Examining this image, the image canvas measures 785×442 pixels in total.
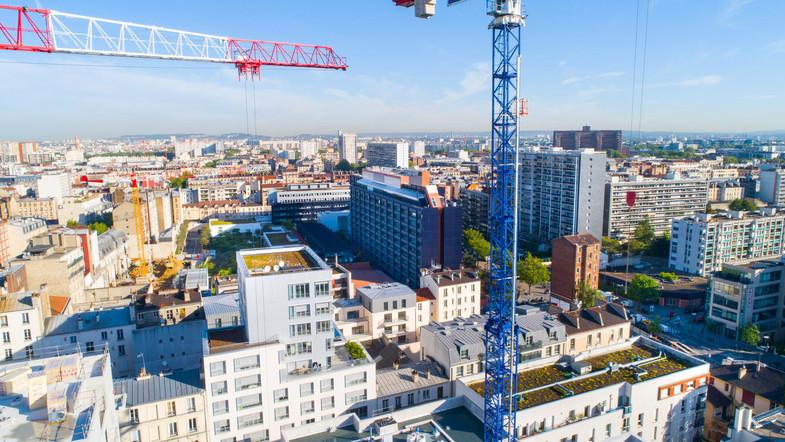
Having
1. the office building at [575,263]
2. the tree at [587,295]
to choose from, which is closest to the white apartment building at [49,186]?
the office building at [575,263]

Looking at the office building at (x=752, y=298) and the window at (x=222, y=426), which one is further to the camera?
the office building at (x=752, y=298)

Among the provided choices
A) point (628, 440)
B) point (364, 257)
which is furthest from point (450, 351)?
point (364, 257)

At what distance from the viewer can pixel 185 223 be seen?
3036 inches

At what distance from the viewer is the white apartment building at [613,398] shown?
60.7 feet

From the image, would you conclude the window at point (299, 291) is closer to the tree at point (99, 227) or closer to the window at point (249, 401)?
the window at point (249, 401)

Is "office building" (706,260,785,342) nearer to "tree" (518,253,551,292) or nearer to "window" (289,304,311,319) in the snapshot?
"tree" (518,253,551,292)

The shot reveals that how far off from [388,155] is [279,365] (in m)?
135

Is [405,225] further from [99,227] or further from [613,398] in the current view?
[99,227]

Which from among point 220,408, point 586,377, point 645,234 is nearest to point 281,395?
point 220,408

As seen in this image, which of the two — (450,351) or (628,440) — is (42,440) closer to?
(450,351)

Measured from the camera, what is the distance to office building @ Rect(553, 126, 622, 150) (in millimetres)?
175000

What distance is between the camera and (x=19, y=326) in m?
25.7

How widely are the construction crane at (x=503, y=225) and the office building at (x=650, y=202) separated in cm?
4937

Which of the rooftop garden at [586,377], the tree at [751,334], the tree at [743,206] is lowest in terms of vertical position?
the tree at [751,334]
